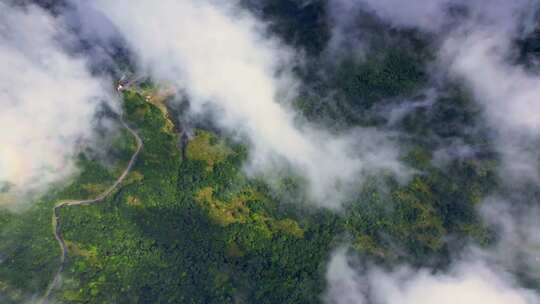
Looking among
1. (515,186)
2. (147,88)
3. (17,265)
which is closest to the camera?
(17,265)

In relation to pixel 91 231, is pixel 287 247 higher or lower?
higher

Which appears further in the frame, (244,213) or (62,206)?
(244,213)

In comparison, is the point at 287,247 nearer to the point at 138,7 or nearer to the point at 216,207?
the point at 216,207

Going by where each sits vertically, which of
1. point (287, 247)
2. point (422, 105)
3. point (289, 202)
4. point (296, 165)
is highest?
point (422, 105)

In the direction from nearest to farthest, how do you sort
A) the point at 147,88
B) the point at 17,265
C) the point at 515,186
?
1. the point at 17,265
2. the point at 515,186
3. the point at 147,88

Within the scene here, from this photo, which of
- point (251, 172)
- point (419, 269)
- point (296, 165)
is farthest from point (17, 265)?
point (419, 269)

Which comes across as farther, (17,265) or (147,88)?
(147,88)

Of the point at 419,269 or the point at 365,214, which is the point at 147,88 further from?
the point at 419,269

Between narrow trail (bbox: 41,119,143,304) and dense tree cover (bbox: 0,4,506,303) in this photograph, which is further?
dense tree cover (bbox: 0,4,506,303)

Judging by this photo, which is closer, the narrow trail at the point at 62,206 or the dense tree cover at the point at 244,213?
the narrow trail at the point at 62,206

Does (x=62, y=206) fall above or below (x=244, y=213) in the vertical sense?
below
